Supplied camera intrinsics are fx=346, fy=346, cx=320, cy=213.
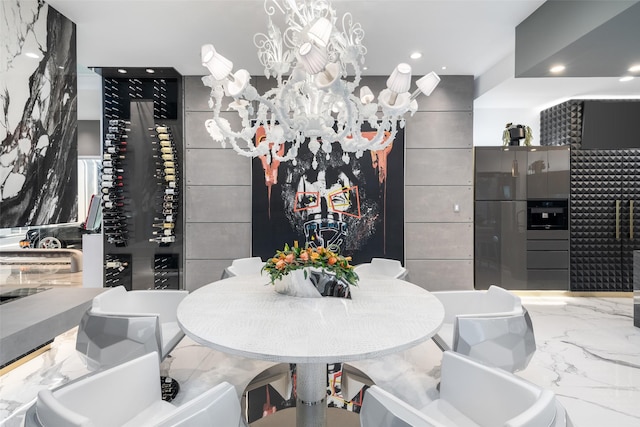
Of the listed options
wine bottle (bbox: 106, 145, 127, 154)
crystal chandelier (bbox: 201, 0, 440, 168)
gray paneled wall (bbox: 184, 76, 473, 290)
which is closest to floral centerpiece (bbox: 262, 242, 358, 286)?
crystal chandelier (bbox: 201, 0, 440, 168)

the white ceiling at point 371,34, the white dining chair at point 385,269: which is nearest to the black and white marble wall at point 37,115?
the white ceiling at point 371,34

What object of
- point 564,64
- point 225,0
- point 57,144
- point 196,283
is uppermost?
point 225,0

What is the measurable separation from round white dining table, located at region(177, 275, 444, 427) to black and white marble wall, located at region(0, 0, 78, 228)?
164 cm

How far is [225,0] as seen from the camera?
2686 millimetres

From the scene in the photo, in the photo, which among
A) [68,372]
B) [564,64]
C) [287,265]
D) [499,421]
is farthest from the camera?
[564,64]

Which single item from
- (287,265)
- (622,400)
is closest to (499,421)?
(287,265)

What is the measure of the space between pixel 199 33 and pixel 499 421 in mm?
3570

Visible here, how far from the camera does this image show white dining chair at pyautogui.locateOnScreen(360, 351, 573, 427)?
1.03 m

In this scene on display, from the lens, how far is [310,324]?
158 cm

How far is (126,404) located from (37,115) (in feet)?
8.17

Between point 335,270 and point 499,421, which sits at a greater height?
point 335,270

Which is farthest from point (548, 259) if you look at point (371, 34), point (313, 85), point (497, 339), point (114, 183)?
point (114, 183)

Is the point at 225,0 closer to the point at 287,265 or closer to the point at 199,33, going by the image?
the point at 199,33

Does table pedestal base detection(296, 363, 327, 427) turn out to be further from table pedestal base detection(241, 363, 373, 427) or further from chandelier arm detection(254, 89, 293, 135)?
chandelier arm detection(254, 89, 293, 135)
